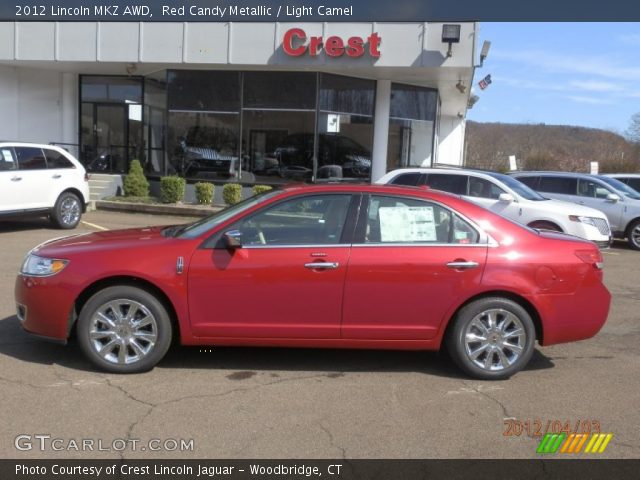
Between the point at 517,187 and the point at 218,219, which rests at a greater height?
the point at 517,187

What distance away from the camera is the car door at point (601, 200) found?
44.9 ft

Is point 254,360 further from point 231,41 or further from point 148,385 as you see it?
point 231,41

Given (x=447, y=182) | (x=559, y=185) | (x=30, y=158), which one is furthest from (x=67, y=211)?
(x=559, y=185)

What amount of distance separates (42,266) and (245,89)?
511 inches

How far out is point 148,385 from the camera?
461 centimetres

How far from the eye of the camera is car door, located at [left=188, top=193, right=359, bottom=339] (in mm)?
4723

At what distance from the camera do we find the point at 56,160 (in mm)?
12352

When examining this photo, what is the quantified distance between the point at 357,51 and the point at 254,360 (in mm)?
11891

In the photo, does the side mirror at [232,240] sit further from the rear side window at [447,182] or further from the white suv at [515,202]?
the rear side window at [447,182]

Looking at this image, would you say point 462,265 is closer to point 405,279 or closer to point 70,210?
point 405,279

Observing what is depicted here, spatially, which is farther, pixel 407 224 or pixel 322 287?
pixel 407 224

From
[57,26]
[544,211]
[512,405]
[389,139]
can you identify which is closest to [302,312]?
[512,405]
